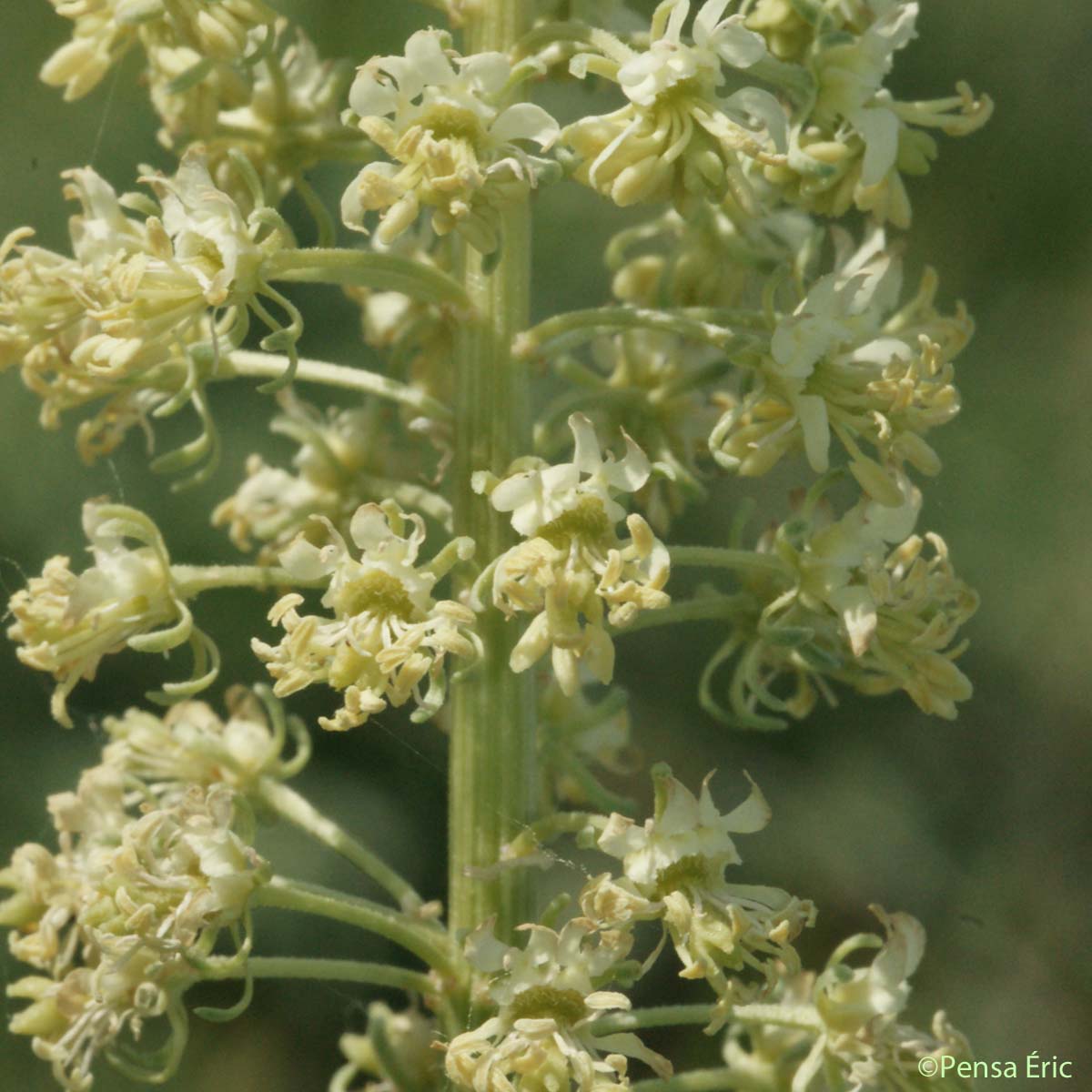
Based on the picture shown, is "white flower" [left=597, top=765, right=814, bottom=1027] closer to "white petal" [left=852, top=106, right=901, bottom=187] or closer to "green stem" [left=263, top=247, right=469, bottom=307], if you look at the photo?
"green stem" [left=263, top=247, right=469, bottom=307]

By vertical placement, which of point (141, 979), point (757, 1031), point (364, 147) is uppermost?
point (364, 147)

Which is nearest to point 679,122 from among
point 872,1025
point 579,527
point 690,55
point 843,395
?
point 690,55

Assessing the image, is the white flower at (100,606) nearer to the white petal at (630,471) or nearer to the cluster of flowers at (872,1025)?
the white petal at (630,471)

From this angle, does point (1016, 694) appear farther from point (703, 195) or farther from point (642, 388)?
point (703, 195)

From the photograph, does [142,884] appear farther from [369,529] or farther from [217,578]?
[369,529]

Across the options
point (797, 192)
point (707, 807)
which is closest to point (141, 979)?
point (707, 807)

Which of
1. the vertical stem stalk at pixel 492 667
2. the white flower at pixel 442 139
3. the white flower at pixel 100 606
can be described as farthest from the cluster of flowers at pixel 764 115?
the white flower at pixel 100 606
